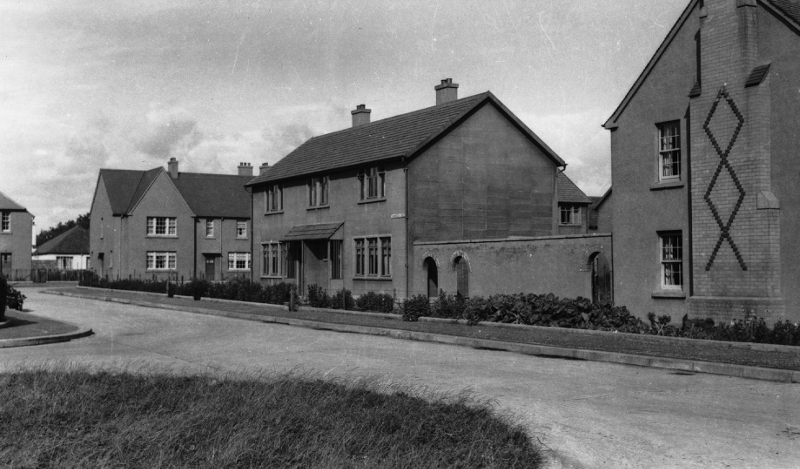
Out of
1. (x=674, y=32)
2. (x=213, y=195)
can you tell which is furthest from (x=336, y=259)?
(x=213, y=195)

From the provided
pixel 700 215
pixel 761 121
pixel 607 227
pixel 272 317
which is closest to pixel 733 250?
pixel 700 215

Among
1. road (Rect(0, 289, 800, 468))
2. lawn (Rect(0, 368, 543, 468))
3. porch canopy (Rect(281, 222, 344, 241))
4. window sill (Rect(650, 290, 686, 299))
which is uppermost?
porch canopy (Rect(281, 222, 344, 241))

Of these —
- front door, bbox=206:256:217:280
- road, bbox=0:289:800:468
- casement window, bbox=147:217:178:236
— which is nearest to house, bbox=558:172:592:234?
road, bbox=0:289:800:468

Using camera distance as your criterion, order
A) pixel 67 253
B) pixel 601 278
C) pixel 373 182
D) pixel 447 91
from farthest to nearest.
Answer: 1. pixel 67 253
2. pixel 447 91
3. pixel 373 182
4. pixel 601 278

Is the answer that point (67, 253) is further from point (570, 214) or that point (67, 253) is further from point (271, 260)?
point (570, 214)

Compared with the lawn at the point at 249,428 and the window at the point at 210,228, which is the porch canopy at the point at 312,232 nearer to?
the lawn at the point at 249,428

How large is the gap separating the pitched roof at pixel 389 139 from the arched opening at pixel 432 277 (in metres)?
4.37

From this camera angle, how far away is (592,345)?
657 inches

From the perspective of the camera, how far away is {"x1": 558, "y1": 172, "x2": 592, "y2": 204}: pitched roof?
43375mm

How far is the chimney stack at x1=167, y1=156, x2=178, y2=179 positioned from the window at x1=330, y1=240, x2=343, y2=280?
118 feet

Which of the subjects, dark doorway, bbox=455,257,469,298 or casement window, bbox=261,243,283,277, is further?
casement window, bbox=261,243,283,277

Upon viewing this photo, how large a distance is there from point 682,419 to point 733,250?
12.1 metres

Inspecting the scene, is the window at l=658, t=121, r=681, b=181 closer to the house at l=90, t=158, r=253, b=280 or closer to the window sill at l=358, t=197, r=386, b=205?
the window sill at l=358, t=197, r=386, b=205

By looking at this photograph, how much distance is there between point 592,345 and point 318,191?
23.8 metres
